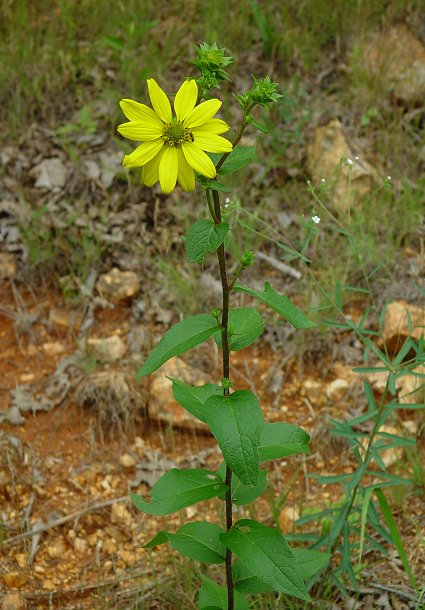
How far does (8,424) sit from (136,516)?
74 centimetres

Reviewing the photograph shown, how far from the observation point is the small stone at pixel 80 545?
9.66ft

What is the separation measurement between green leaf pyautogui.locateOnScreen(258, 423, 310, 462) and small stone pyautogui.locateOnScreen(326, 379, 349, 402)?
1.58 m

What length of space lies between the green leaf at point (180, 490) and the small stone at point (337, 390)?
65.3 inches

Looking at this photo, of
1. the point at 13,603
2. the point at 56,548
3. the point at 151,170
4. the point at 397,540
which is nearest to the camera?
the point at 151,170

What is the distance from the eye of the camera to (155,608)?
2.61 metres

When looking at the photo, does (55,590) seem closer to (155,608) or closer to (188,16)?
(155,608)

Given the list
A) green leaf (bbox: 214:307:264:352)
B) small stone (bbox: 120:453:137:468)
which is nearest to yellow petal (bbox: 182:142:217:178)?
green leaf (bbox: 214:307:264:352)

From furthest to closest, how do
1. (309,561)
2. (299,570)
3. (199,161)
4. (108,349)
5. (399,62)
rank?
1. (399,62)
2. (108,349)
3. (309,561)
4. (299,570)
5. (199,161)

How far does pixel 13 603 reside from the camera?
8.21 ft

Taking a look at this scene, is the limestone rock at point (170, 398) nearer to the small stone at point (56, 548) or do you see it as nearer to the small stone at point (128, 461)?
the small stone at point (128, 461)

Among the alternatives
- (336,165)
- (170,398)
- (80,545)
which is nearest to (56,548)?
(80,545)

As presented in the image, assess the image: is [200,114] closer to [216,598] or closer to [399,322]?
[216,598]

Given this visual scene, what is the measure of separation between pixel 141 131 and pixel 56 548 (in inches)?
72.7

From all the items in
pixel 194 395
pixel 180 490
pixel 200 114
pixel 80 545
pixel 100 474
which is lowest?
pixel 80 545
